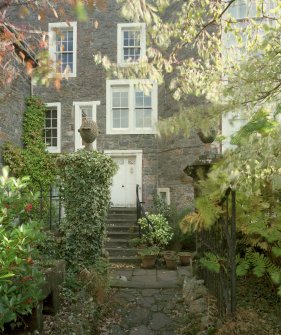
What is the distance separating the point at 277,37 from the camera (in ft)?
9.63

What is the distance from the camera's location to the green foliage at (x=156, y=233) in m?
9.61

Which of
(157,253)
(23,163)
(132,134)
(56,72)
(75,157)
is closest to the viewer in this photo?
(56,72)

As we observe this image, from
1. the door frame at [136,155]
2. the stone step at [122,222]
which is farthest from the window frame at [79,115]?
the stone step at [122,222]

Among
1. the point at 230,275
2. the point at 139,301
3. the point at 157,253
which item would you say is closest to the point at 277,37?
the point at 230,275

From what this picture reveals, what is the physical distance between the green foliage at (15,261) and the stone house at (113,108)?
33.6 ft

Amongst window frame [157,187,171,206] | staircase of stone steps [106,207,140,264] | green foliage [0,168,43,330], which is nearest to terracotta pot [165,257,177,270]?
staircase of stone steps [106,207,140,264]

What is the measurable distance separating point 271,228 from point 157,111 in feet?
36.4

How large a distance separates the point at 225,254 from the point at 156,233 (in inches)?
222

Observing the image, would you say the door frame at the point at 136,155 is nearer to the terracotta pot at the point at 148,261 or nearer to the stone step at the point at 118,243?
the stone step at the point at 118,243

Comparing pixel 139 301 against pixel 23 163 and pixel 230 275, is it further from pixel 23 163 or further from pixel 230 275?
pixel 23 163

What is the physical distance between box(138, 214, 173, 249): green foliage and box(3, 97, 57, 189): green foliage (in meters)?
4.98

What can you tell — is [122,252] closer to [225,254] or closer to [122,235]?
[122,235]

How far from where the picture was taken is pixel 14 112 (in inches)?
494

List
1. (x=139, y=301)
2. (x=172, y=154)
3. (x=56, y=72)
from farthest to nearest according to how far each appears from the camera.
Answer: (x=172, y=154), (x=139, y=301), (x=56, y=72)
